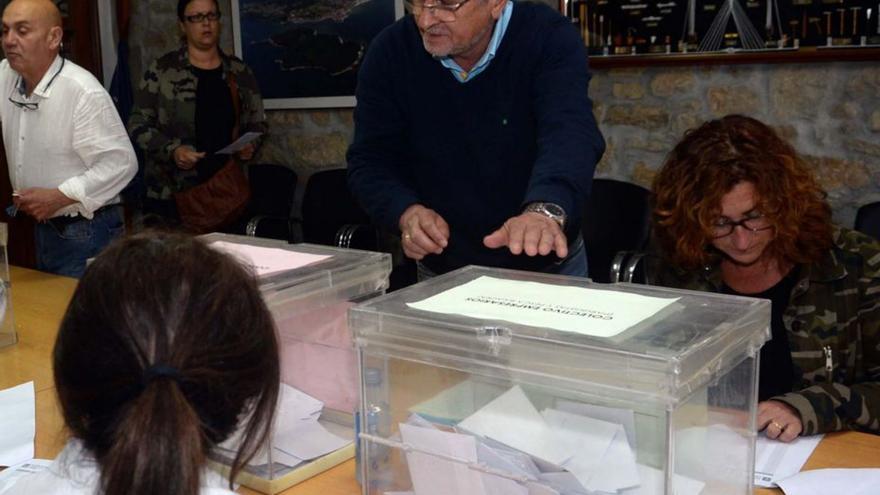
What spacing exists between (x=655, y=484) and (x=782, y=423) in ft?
1.90

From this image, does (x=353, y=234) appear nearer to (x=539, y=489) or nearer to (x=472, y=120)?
(x=472, y=120)

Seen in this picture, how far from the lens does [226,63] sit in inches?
157

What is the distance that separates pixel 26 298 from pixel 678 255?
1.71 meters

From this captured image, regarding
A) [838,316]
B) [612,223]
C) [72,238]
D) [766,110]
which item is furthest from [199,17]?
[838,316]

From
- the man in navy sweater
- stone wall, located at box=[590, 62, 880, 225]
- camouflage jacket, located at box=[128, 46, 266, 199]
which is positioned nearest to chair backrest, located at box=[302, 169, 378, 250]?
camouflage jacket, located at box=[128, 46, 266, 199]

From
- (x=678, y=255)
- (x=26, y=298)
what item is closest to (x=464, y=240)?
(x=678, y=255)

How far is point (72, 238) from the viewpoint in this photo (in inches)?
116

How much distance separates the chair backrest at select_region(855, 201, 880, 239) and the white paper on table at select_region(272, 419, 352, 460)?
1999 millimetres

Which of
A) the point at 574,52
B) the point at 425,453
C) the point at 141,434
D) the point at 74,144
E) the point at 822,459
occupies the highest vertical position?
the point at 574,52

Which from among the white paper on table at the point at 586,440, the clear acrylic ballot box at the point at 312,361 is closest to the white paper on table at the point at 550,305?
the white paper on table at the point at 586,440

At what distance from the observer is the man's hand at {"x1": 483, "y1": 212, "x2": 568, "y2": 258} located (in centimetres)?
136

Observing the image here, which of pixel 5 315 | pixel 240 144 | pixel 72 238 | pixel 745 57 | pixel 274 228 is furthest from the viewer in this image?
pixel 274 228

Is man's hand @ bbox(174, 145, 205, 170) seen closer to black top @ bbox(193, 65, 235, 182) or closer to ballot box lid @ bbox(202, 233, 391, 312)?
black top @ bbox(193, 65, 235, 182)

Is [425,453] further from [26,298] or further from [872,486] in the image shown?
[26,298]
